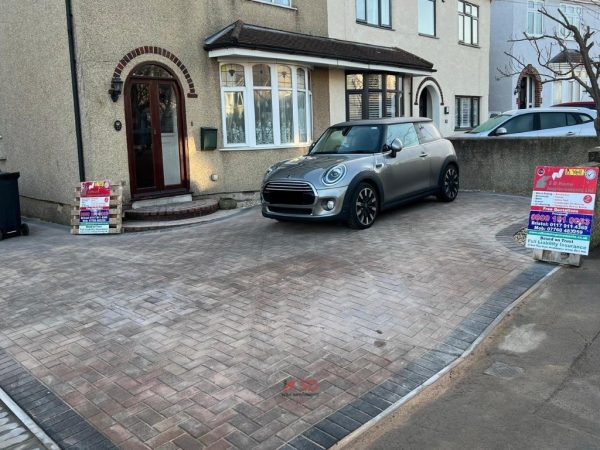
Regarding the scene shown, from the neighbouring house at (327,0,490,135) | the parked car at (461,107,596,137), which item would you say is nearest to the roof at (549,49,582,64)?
the parked car at (461,107,596,137)

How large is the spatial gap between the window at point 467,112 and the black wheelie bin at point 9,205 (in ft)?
50.7

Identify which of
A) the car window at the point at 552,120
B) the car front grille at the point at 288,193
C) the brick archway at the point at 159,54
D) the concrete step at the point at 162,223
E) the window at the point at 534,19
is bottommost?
the concrete step at the point at 162,223

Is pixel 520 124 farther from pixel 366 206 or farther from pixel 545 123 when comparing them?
pixel 366 206

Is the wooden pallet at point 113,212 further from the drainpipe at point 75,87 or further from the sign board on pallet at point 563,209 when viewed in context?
the sign board on pallet at point 563,209

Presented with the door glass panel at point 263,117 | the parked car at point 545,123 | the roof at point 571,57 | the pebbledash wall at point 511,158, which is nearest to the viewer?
the pebbledash wall at point 511,158

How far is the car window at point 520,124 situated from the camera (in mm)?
13578

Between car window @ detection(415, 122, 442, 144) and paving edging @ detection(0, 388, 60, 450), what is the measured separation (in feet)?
26.1

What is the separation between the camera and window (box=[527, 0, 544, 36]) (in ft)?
81.5

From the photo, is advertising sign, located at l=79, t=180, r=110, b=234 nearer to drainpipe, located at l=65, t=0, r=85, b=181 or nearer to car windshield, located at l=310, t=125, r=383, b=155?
drainpipe, located at l=65, t=0, r=85, b=181

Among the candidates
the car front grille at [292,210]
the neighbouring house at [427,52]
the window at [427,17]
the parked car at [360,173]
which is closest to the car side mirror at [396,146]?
the parked car at [360,173]

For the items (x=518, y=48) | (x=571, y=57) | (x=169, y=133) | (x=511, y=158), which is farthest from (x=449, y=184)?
(x=518, y=48)

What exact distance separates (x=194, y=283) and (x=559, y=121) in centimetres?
1052

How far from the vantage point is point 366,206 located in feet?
28.9

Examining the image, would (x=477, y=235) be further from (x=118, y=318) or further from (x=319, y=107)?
(x=319, y=107)
